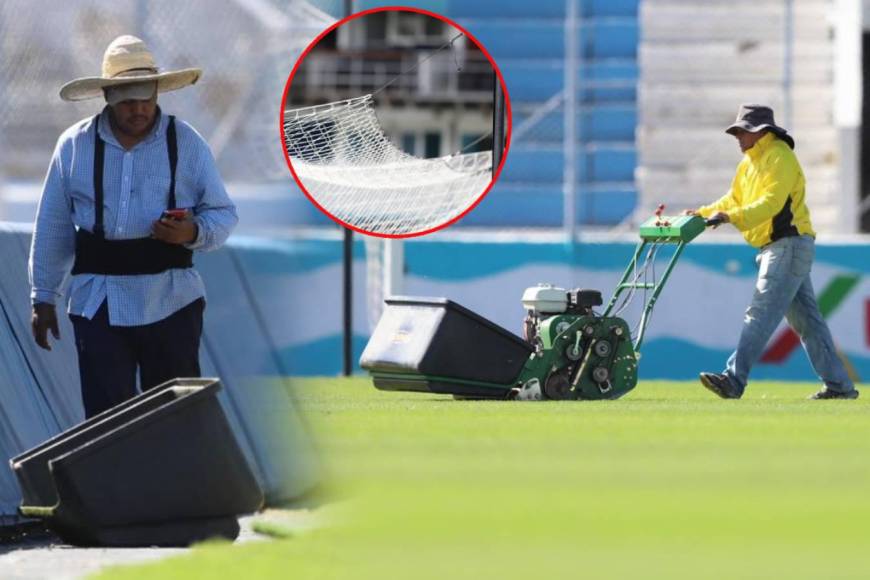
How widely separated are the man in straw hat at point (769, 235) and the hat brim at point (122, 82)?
4.70 metres

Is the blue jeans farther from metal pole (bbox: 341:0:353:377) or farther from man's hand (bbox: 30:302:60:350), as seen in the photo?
man's hand (bbox: 30:302:60:350)

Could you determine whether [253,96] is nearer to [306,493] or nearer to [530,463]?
[306,493]

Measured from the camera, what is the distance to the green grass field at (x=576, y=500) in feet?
13.9

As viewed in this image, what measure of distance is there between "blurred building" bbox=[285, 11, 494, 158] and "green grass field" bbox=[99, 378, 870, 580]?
37.9 feet

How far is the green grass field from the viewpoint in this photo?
13.9ft

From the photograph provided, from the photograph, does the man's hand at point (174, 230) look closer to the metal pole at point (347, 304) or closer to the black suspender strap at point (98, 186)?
the black suspender strap at point (98, 186)

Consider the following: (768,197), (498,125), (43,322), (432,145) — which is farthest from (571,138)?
(43,322)

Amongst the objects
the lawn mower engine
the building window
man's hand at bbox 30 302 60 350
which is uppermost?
man's hand at bbox 30 302 60 350

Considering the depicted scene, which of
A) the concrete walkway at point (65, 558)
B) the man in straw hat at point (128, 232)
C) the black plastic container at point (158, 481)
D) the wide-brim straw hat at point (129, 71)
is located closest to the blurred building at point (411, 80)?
the wide-brim straw hat at point (129, 71)

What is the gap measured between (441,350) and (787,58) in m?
9.76

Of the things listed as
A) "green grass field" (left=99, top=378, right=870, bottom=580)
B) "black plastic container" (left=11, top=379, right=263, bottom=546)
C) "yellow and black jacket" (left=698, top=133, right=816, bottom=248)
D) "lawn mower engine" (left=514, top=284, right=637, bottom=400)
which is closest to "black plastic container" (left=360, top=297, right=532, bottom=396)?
"lawn mower engine" (left=514, top=284, right=637, bottom=400)

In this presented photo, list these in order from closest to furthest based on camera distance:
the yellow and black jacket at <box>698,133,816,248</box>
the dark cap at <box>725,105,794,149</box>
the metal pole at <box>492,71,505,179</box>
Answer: the metal pole at <box>492,71,505,179</box> → the yellow and black jacket at <box>698,133,816,248</box> → the dark cap at <box>725,105,794,149</box>

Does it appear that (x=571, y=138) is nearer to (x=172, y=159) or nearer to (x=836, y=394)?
(x=836, y=394)

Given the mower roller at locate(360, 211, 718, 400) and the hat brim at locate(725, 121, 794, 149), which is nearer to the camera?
the mower roller at locate(360, 211, 718, 400)
